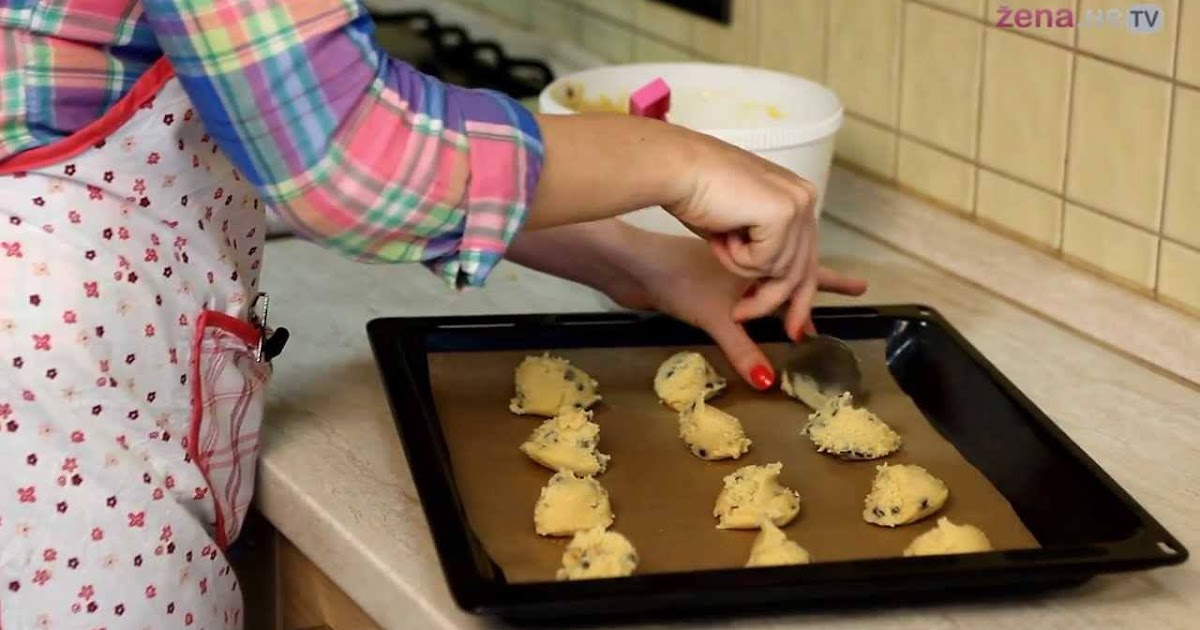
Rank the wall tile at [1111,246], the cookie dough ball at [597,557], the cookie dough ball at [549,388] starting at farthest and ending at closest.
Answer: the wall tile at [1111,246] < the cookie dough ball at [549,388] < the cookie dough ball at [597,557]

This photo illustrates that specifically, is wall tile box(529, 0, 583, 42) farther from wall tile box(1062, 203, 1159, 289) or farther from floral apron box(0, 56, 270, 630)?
floral apron box(0, 56, 270, 630)

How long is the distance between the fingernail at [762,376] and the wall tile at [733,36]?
527mm

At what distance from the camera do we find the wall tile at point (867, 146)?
1.38 metres

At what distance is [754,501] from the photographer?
91cm

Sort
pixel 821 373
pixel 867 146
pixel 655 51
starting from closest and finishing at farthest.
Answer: pixel 821 373
pixel 867 146
pixel 655 51

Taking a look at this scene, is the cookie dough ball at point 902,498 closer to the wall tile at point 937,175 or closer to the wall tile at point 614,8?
the wall tile at point 937,175

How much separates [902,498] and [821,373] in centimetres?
17

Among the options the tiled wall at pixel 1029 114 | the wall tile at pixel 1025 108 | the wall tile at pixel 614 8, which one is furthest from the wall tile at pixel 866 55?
the wall tile at pixel 614 8

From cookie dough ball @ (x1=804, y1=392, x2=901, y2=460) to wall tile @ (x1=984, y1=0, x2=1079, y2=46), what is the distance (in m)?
0.35

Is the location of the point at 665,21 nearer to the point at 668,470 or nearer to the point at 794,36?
the point at 794,36

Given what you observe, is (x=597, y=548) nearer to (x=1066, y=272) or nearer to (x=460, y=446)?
(x=460, y=446)

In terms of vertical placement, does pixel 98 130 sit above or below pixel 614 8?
above

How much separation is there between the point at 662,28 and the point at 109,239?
34.5 inches

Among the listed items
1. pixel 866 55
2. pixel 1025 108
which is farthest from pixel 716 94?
pixel 1025 108
